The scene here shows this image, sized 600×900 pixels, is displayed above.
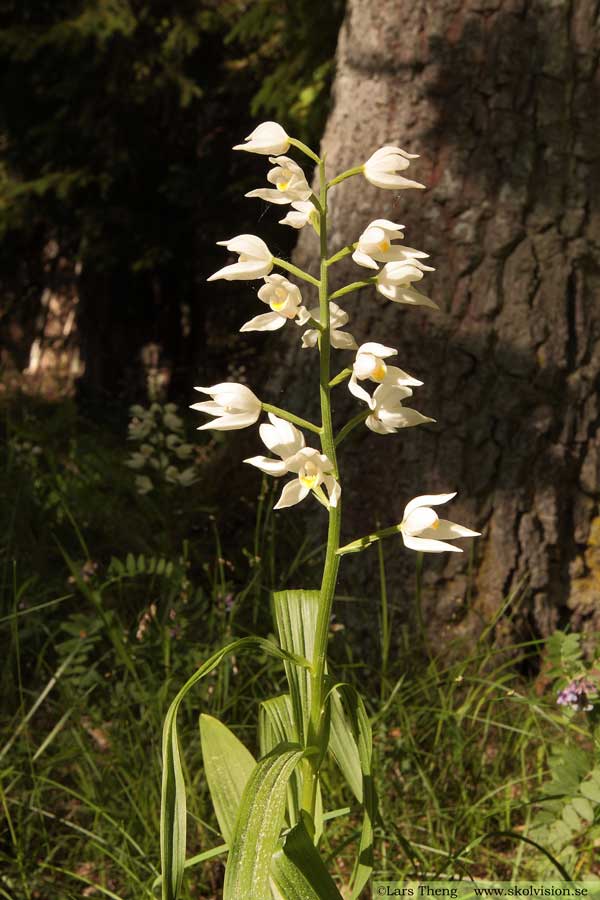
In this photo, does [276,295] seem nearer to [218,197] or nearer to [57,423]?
[57,423]

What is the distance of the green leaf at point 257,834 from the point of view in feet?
4.08

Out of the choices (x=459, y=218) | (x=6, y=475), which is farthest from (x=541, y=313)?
(x=6, y=475)

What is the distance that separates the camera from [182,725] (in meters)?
2.27

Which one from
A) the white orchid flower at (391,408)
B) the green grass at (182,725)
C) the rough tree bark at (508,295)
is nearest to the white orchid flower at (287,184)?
the white orchid flower at (391,408)

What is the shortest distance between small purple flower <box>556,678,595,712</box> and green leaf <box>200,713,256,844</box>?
62 centimetres

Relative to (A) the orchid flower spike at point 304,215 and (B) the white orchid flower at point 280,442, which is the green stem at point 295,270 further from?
(B) the white orchid flower at point 280,442

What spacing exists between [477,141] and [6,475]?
6.61 feet

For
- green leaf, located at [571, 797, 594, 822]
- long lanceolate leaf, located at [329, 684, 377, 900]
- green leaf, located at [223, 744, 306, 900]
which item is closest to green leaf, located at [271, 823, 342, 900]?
green leaf, located at [223, 744, 306, 900]

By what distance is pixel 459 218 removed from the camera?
2.69 meters

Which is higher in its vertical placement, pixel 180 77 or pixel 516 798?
pixel 180 77

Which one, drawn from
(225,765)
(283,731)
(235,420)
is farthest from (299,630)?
(235,420)

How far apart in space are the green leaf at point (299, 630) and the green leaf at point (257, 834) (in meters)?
0.19

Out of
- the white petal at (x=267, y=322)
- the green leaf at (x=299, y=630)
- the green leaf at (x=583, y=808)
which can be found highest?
the white petal at (x=267, y=322)

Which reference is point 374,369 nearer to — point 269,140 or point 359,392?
point 359,392
